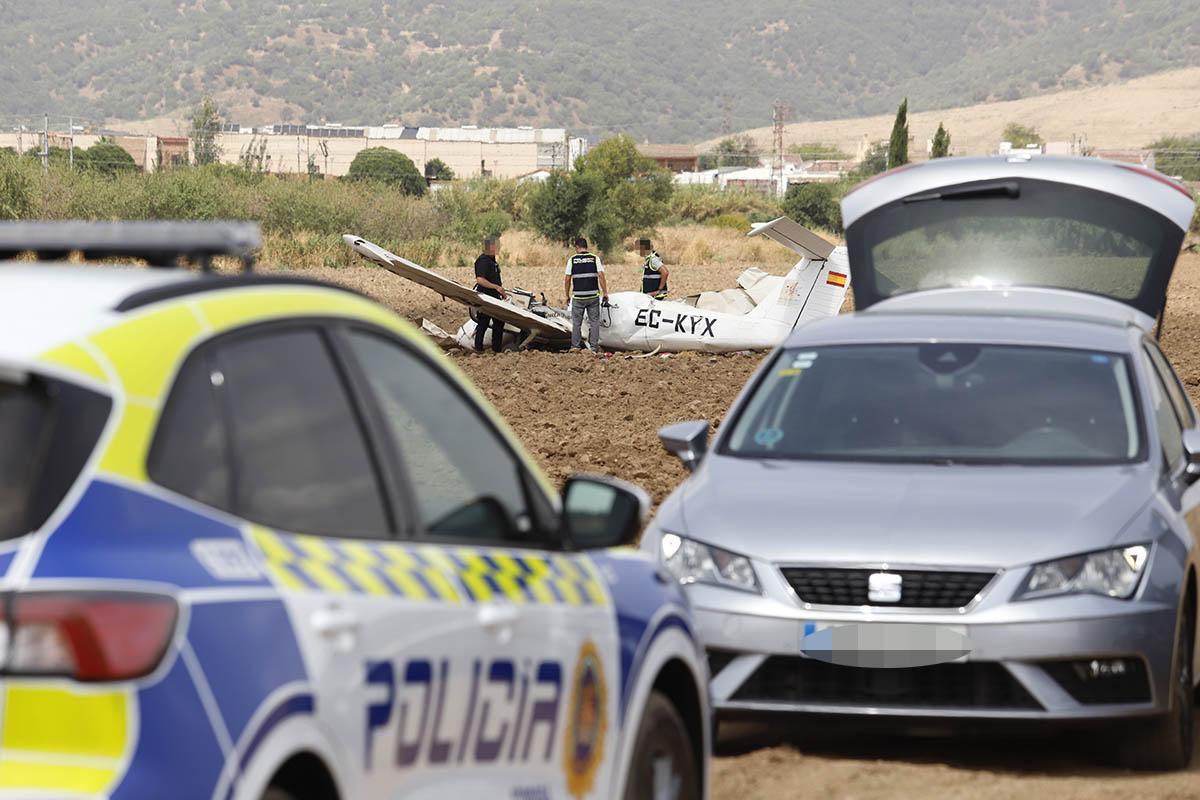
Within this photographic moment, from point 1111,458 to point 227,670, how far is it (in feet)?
17.7

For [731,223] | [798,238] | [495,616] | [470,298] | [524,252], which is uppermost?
[495,616]

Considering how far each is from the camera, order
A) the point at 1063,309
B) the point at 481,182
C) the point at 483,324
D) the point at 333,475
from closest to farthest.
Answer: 1. the point at 333,475
2. the point at 1063,309
3. the point at 483,324
4. the point at 481,182

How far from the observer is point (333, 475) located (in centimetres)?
343

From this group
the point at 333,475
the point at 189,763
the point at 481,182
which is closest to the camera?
the point at 189,763

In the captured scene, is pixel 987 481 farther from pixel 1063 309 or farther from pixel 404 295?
pixel 404 295

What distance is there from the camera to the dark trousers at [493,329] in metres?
27.9

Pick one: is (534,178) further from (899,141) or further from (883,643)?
(883,643)

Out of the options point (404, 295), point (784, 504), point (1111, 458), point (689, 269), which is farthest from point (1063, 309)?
point (689, 269)

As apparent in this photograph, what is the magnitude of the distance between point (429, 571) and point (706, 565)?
3.55 metres

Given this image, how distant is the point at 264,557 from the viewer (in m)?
3.07

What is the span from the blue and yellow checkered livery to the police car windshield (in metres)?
0.39

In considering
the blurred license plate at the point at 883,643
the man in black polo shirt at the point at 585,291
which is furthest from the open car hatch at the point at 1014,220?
the man in black polo shirt at the point at 585,291

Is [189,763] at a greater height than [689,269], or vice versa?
[189,763]

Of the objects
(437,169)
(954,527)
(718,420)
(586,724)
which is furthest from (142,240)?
(437,169)
